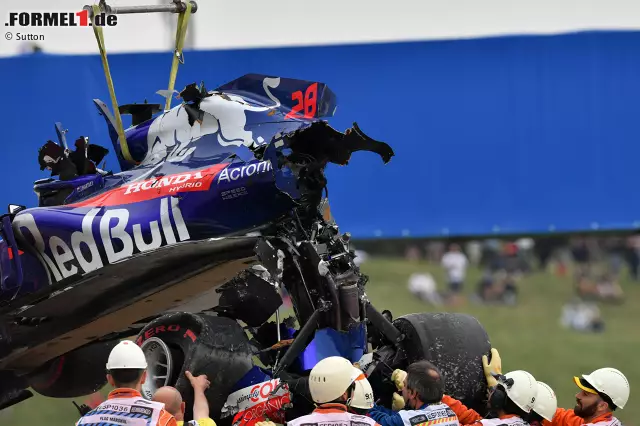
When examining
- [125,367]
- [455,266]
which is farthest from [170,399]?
[455,266]

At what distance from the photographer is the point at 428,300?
13766mm

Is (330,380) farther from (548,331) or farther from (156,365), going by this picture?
(548,331)

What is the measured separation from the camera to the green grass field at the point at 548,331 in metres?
13.6

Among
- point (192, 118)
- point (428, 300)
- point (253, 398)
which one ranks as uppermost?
point (192, 118)

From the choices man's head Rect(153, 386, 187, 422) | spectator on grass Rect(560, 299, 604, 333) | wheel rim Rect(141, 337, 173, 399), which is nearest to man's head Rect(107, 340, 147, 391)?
man's head Rect(153, 386, 187, 422)

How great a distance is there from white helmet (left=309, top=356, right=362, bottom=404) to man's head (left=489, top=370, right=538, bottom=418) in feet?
4.15

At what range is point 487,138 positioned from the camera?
12.2 meters

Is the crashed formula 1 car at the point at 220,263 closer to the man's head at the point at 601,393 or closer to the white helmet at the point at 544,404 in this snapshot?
the white helmet at the point at 544,404

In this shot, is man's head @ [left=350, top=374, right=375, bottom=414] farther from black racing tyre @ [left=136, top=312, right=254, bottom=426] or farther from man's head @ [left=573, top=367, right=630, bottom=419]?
man's head @ [left=573, top=367, right=630, bottom=419]

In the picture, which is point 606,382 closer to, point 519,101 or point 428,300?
point 519,101

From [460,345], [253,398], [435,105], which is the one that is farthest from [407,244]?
[253,398]

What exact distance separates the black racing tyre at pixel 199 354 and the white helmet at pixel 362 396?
1.09 metres

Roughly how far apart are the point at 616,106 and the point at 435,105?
172cm

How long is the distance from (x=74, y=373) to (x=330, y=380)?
12.9 feet
